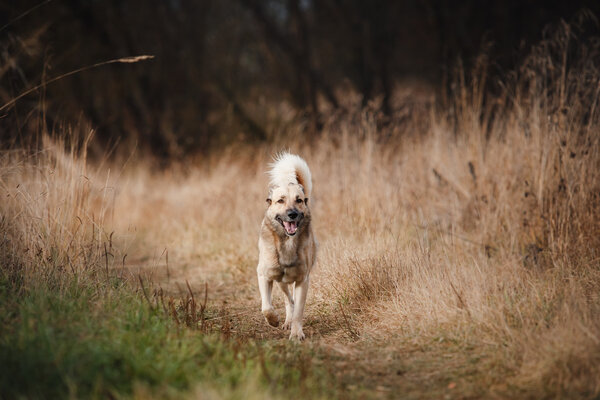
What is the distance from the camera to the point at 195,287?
20.4 ft

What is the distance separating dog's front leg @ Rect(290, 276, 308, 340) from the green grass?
37 centimetres

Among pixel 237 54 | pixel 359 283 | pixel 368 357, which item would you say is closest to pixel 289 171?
pixel 359 283

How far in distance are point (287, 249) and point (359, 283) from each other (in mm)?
845

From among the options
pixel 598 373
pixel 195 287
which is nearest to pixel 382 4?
pixel 195 287

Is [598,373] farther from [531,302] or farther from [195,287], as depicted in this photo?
[195,287]

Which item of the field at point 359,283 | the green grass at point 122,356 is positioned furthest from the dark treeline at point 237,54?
the green grass at point 122,356

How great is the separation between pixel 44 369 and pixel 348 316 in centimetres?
269

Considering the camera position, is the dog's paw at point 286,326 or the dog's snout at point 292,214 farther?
the dog's paw at point 286,326

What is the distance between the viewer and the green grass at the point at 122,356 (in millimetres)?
2748

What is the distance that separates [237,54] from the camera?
1991 centimetres

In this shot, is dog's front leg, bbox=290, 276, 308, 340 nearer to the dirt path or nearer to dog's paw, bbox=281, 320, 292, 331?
the dirt path

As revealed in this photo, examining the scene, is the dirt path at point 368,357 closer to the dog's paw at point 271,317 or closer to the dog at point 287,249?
the dog's paw at point 271,317

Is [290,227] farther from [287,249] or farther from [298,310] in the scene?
[298,310]

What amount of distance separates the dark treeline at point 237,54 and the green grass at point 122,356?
7173mm
